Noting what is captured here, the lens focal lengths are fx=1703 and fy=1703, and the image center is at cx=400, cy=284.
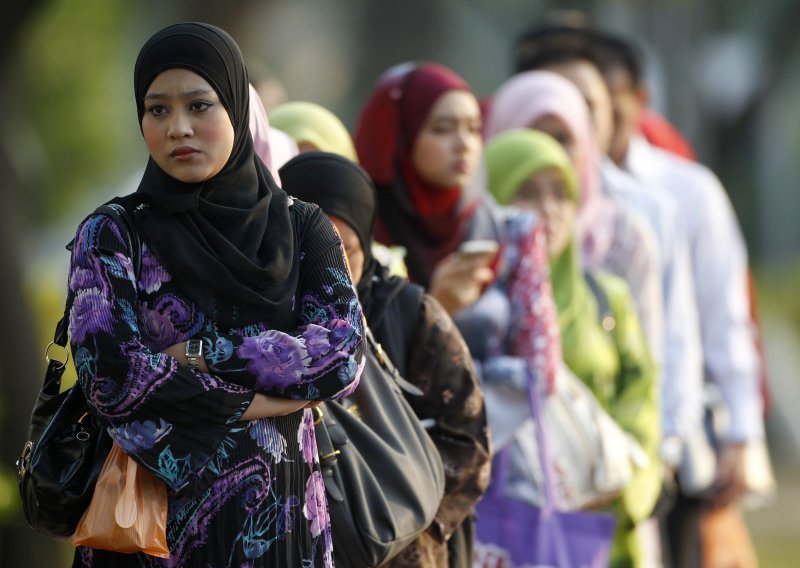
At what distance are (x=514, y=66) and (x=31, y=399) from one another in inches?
113

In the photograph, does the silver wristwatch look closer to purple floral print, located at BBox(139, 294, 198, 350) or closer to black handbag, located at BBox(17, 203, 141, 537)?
purple floral print, located at BBox(139, 294, 198, 350)

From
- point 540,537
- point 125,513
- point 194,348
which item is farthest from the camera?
point 540,537

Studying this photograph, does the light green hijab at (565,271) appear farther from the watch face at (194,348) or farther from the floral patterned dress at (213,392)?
the watch face at (194,348)

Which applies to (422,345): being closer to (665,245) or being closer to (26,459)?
(26,459)

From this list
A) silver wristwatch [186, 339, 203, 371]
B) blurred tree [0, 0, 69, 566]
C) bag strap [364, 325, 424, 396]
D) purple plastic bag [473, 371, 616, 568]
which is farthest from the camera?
blurred tree [0, 0, 69, 566]

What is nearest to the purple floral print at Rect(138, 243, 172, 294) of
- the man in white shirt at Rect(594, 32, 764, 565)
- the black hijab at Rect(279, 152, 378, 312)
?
the black hijab at Rect(279, 152, 378, 312)

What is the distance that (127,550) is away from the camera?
3.37m

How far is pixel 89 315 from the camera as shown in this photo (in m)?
3.38

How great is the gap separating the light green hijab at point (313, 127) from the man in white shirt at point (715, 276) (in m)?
2.80

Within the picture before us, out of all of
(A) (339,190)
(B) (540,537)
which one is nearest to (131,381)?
(A) (339,190)

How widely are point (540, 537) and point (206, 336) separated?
2098mm

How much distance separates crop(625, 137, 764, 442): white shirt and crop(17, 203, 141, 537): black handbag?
4584 mm

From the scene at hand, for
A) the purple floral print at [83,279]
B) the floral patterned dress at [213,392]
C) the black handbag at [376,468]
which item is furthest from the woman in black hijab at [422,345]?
the purple floral print at [83,279]

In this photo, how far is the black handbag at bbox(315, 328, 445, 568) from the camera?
152 inches
